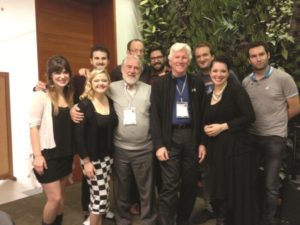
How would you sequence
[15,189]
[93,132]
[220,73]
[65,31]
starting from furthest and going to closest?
[15,189] < [65,31] < [220,73] < [93,132]

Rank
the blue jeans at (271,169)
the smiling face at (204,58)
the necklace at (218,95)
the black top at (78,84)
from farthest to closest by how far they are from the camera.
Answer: the smiling face at (204,58) < the black top at (78,84) < the blue jeans at (271,169) < the necklace at (218,95)

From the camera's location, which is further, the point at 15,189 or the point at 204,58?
the point at 15,189

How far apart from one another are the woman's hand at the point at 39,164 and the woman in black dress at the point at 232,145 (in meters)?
1.21

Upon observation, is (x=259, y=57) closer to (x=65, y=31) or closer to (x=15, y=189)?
(x=65, y=31)

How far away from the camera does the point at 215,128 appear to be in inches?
87.6

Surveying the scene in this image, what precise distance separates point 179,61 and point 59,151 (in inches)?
43.5

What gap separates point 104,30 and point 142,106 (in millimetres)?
2103

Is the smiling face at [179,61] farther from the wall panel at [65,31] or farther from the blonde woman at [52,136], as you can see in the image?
the wall panel at [65,31]

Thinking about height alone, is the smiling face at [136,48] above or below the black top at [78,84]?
A: above

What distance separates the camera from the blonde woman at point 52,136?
6.73 ft

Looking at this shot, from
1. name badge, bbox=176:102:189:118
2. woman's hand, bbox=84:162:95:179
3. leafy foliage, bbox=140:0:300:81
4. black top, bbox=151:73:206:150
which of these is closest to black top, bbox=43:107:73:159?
woman's hand, bbox=84:162:95:179

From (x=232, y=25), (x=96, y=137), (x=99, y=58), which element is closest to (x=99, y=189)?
(x=96, y=137)

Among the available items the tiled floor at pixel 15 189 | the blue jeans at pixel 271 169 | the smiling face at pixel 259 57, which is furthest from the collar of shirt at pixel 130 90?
the tiled floor at pixel 15 189

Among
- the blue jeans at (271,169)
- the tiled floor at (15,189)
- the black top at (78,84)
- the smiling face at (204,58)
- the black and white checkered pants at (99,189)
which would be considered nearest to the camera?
the black and white checkered pants at (99,189)
